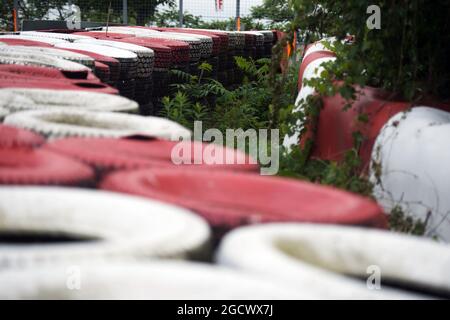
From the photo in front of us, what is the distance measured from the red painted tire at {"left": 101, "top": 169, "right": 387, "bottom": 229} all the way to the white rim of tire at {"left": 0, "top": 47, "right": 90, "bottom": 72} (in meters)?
2.15

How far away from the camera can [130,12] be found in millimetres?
19203

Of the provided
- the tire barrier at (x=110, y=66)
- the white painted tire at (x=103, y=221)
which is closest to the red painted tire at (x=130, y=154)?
the white painted tire at (x=103, y=221)

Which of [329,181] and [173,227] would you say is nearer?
[173,227]

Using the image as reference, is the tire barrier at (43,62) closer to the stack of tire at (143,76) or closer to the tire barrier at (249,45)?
the stack of tire at (143,76)

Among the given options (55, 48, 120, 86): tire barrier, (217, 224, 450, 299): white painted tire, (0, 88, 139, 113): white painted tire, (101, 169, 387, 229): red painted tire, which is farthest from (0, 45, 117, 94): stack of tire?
(217, 224, 450, 299): white painted tire

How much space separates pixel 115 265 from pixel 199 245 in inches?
7.6

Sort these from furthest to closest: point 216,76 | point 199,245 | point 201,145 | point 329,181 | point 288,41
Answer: point 216,76 → point 288,41 → point 329,181 → point 201,145 → point 199,245

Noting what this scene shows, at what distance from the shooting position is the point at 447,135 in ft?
10.8

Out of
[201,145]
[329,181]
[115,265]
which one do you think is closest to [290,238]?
[115,265]

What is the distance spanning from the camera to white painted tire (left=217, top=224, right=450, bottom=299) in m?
1.32

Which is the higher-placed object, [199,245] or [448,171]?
[199,245]

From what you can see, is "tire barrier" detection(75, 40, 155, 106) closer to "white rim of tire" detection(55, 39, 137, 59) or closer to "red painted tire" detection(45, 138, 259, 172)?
"white rim of tire" detection(55, 39, 137, 59)
